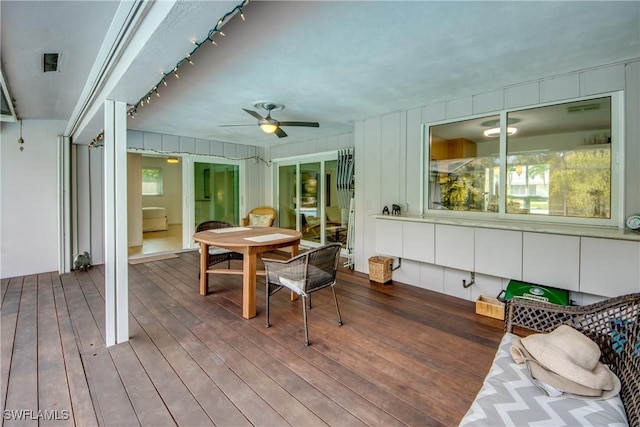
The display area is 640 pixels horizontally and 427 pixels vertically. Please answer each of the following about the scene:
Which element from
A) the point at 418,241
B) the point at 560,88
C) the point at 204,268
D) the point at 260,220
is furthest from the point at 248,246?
the point at 260,220

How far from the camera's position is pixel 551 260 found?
2.63 m

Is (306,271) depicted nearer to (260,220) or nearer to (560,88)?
(560,88)

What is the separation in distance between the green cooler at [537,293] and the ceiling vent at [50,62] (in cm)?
441

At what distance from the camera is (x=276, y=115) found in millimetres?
4188

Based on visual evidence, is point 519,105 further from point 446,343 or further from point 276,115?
point 276,115

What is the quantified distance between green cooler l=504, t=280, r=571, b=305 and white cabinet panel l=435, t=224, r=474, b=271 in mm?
400

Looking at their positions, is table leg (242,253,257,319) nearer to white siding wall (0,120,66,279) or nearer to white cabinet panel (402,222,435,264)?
white cabinet panel (402,222,435,264)

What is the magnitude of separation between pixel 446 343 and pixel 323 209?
383 centimetres

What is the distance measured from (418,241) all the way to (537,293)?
1.26 metres

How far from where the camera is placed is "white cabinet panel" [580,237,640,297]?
2.25 metres

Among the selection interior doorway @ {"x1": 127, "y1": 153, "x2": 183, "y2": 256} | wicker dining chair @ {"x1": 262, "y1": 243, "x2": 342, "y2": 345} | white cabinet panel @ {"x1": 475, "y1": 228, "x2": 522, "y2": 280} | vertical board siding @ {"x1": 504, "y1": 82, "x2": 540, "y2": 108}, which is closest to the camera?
wicker dining chair @ {"x1": 262, "y1": 243, "x2": 342, "y2": 345}

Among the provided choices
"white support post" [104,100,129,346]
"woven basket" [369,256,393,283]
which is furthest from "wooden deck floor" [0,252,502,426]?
"woven basket" [369,256,393,283]

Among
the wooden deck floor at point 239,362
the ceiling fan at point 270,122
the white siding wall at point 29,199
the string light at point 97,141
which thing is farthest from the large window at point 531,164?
the white siding wall at point 29,199

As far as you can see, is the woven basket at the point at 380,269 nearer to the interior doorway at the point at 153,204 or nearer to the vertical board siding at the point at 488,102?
the vertical board siding at the point at 488,102
